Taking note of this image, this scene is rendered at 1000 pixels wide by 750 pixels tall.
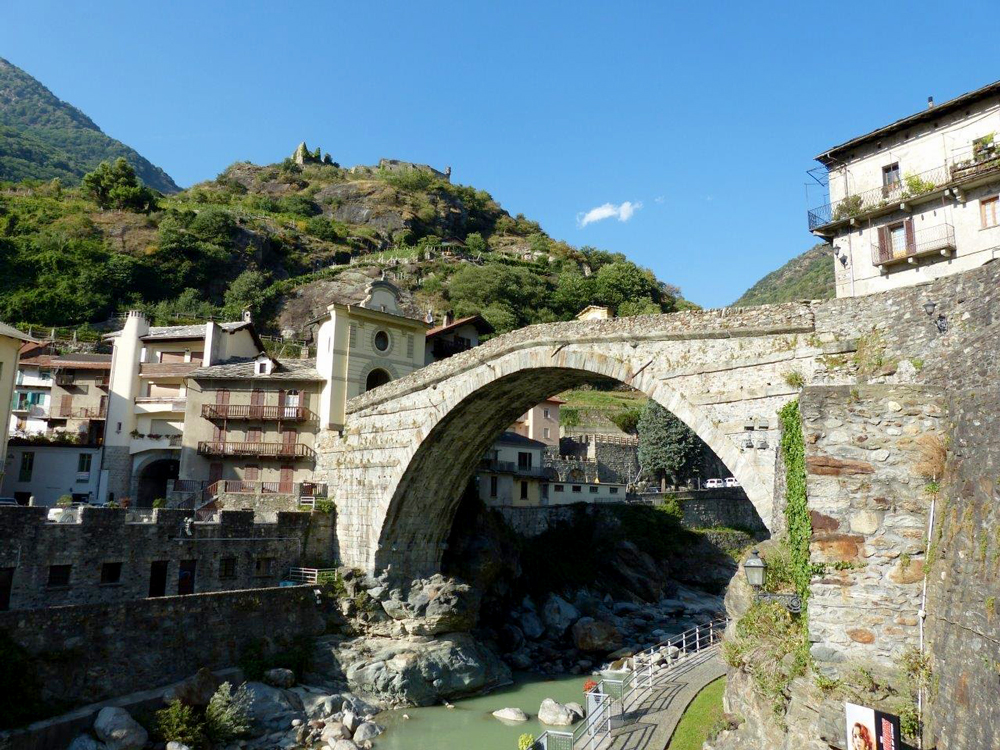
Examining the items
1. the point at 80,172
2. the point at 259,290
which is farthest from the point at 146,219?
the point at 80,172

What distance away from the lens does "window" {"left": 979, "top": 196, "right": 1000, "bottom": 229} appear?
18328 mm

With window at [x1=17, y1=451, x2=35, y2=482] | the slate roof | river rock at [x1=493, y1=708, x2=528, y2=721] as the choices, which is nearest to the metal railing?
river rock at [x1=493, y1=708, x2=528, y2=721]

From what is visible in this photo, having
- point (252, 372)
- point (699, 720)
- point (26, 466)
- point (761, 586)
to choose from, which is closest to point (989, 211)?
point (761, 586)

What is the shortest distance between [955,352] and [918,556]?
279 centimetres

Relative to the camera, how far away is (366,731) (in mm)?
17922

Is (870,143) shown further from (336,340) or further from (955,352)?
(336,340)

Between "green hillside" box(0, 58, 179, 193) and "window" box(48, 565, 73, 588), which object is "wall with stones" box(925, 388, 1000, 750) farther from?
"green hillside" box(0, 58, 179, 193)

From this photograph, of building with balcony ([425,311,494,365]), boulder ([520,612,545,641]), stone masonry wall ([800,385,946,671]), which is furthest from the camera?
building with balcony ([425,311,494,365])

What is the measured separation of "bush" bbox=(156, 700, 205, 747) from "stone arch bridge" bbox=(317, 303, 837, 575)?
9039 millimetres

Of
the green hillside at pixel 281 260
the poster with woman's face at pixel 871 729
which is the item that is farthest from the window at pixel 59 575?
the green hillside at pixel 281 260

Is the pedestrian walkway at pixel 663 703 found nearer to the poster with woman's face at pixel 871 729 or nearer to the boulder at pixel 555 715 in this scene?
the boulder at pixel 555 715

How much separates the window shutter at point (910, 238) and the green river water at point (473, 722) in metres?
16.1

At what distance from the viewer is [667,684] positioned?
54.4 ft

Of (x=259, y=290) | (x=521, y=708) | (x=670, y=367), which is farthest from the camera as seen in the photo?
(x=259, y=290)
